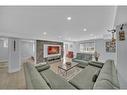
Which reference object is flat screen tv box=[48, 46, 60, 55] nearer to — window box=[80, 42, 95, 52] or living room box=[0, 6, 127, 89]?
living room box=[0, 6, 127, 89]

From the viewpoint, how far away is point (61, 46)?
9000mm

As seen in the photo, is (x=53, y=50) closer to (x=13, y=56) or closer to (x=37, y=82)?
(x=13, y=56)

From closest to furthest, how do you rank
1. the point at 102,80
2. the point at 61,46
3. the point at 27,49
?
1. the point at 102,80
2. the point at 27,49
3. the point at 61,46

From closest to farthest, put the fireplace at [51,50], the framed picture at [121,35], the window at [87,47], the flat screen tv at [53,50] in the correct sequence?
the framed picture at [121,35] → the fireplace at [51,50] → the flat screen tv at [53,50] → the window at [87,47]

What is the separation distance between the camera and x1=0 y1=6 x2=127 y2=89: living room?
1894 millimetres

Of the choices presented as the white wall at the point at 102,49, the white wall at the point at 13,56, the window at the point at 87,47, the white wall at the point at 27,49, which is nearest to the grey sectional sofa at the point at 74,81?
the white wall at the point at 13,56

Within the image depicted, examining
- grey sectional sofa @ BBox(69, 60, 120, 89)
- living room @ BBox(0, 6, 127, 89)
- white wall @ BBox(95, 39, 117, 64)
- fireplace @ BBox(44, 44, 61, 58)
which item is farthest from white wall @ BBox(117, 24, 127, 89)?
fireplace @ BBox(44, 44, 61, 58)

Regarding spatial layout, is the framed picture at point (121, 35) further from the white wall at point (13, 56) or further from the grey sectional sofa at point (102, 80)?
the white wall at point (13, 56)

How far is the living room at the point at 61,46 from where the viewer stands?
1.89 meters

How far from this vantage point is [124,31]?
78.5 inches

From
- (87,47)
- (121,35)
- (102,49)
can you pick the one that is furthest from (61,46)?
(121,35)

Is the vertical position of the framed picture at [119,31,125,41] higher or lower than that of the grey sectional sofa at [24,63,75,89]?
higher

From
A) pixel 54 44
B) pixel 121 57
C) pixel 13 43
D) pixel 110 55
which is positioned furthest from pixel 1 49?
pixel 110 55
